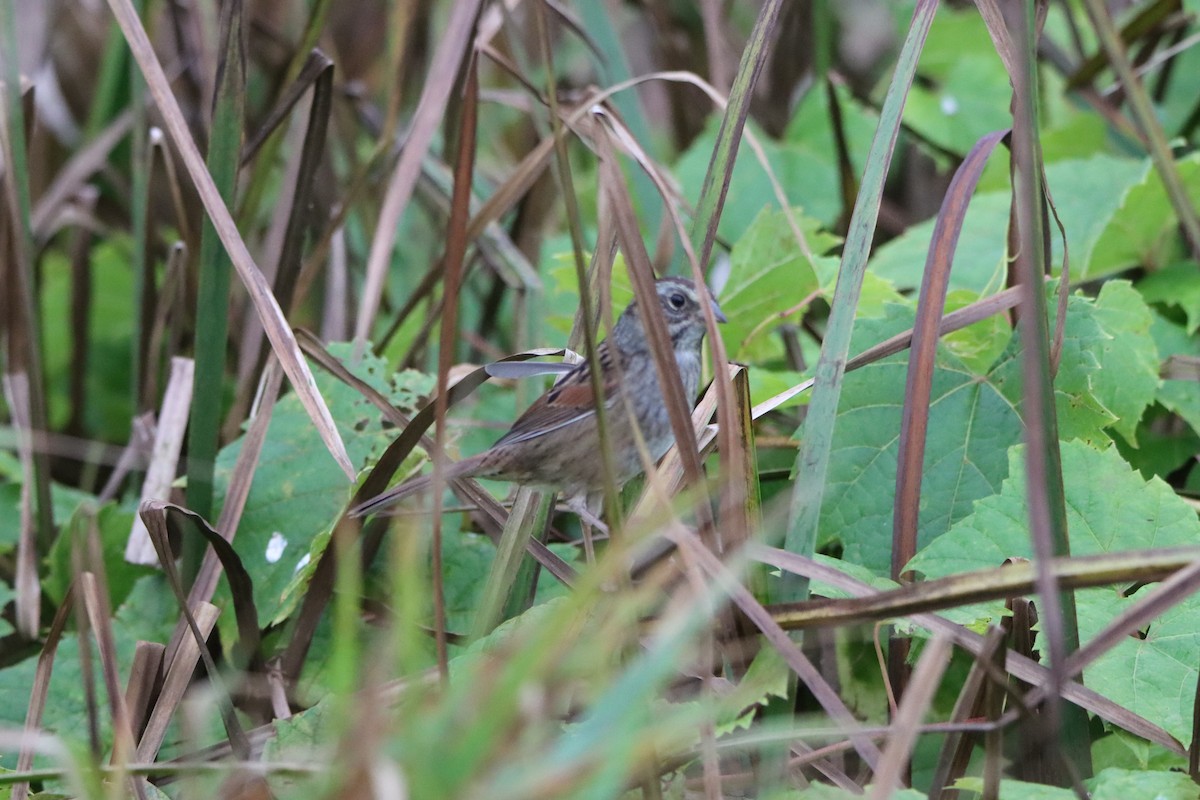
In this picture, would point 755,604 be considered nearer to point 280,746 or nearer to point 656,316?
Result: point 656,316

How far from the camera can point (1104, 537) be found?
2070 millimetres

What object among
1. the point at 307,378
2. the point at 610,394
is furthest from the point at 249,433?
the point at 610,394

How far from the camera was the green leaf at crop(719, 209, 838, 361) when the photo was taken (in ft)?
9.71

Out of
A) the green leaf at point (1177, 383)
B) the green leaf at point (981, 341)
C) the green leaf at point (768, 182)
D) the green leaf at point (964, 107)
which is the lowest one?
the green leaf at point (1177, 383)

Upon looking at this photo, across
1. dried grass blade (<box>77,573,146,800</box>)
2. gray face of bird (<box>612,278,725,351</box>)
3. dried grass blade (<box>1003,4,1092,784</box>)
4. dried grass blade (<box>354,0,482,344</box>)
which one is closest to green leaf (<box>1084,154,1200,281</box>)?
gray face of bird (<box>612,278,725,351</box>)

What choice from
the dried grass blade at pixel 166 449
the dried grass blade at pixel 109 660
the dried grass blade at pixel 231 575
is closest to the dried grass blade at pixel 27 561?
the dried grass blade at pixel 166 449

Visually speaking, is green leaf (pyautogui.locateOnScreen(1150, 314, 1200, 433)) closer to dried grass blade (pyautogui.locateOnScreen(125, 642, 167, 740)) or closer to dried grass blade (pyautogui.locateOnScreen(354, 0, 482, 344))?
dried grass blade (pyautogui.locateOnScreen(354, 0, 482, 344))

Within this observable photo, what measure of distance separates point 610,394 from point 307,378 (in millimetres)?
737

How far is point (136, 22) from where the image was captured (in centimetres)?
246

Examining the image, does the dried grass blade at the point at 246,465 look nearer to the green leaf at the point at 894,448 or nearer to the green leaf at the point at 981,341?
the green leaf at the point at 894,448

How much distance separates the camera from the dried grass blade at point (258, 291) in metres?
2.27

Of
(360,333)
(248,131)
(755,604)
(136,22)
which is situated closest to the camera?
(755,604)

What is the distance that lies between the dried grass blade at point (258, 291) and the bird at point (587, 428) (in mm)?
167

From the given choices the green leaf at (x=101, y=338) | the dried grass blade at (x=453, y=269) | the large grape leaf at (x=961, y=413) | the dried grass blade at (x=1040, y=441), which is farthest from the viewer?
the green leaf at (x=101, y=338)
